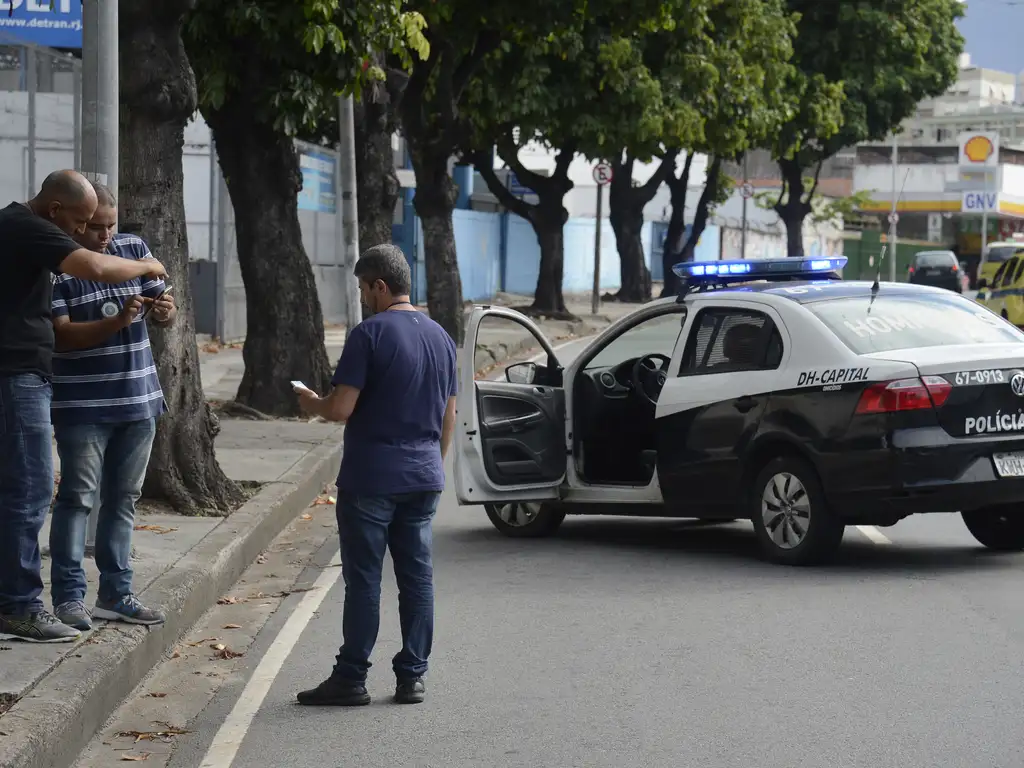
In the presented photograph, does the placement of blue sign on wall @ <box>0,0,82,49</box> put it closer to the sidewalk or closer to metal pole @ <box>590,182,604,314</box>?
the sidewalk

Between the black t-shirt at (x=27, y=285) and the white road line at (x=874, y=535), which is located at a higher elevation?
the black t-shirt at (x=27, y=285)

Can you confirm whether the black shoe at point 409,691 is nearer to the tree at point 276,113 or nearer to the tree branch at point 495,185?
the tree at point 276,113

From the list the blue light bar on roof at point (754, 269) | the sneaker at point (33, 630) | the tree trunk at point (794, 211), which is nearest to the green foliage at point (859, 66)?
the tree trunk at point (794, 211)

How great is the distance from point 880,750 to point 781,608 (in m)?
2.54

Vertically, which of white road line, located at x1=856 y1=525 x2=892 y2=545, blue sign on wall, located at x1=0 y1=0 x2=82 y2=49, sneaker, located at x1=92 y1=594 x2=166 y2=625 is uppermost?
blue sign on wall, located at x1=0 y1=0 x2=82 y2=49

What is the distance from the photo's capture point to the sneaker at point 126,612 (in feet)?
24.0

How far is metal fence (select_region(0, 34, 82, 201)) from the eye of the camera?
1917 cm

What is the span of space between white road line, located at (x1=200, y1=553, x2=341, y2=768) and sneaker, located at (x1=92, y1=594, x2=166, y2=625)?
0.50 meters

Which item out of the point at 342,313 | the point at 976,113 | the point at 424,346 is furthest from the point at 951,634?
the point at 976,113

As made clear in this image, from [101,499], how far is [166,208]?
12.0 feet

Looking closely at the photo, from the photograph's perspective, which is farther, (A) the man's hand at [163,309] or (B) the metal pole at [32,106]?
(B) the metal pole at [32,106]

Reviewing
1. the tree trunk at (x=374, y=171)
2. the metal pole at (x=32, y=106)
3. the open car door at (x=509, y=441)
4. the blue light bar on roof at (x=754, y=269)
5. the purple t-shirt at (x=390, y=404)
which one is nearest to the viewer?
the purple t-shirt at (x=390, y=404)

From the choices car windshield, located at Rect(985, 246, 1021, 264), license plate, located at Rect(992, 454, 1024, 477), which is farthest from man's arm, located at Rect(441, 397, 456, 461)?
car windshield, located at Rect(985, 246, 1021, 264)

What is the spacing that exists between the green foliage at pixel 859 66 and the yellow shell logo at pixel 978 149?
1594 inches
